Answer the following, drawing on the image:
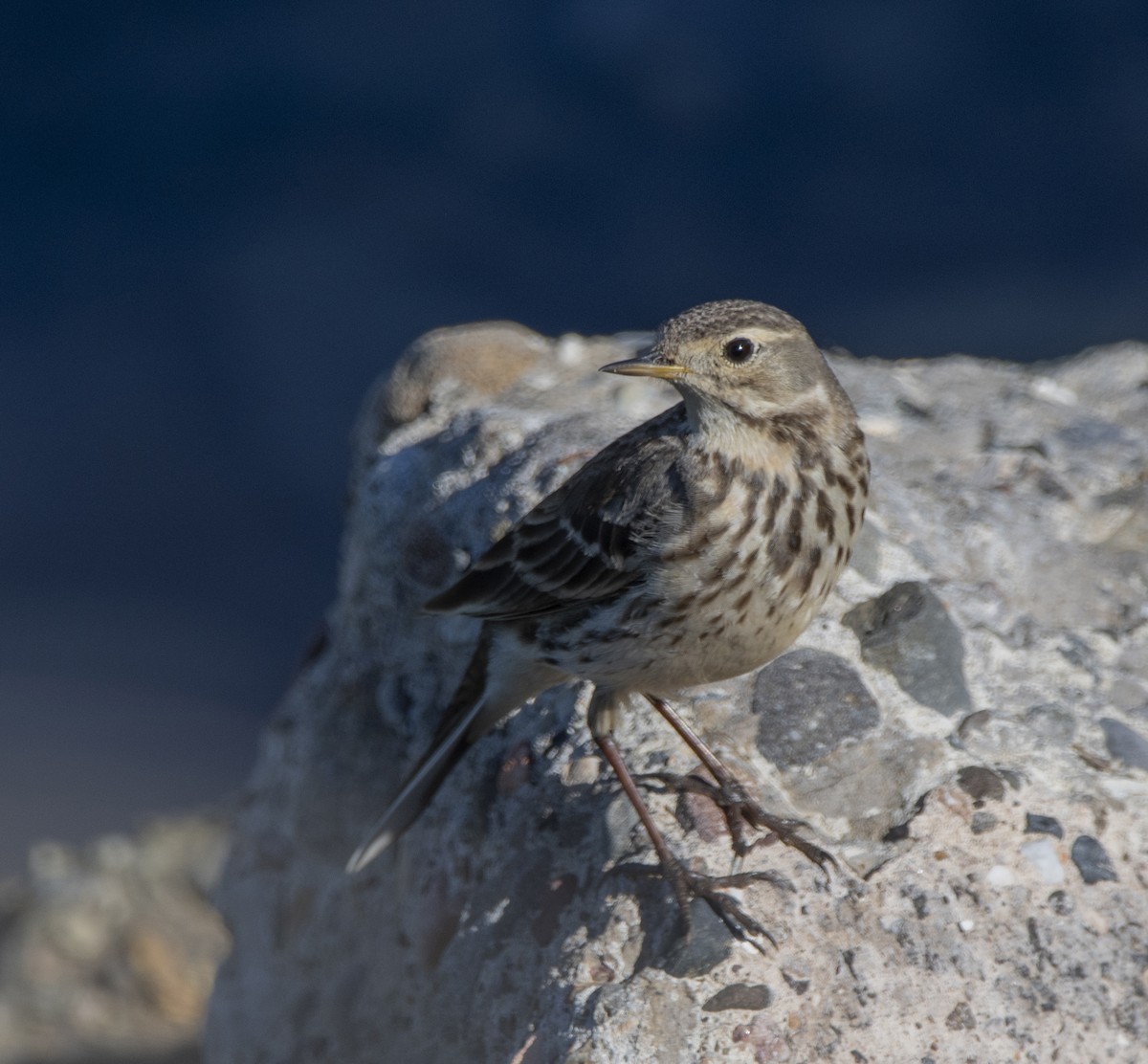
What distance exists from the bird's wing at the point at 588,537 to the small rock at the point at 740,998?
3.42ft

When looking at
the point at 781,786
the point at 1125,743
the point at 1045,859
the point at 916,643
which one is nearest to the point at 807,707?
the point at 781,786

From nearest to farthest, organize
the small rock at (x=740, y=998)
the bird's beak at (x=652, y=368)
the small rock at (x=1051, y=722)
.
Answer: the small rock at (x=740, y=998), the bird's beak at (x=652, y=368), the small rock at (x=1051, y=722)

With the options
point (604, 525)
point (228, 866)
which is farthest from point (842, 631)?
point (228, 866)

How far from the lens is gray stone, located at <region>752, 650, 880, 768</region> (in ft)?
11.7

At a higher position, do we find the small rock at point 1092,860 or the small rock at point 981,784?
the small rock at point 981,784

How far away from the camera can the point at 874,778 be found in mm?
3475

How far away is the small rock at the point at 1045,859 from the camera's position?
322cm

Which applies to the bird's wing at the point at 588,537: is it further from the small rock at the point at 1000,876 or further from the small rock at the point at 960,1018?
the small rock at the point at 960,1018

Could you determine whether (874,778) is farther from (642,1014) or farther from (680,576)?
(642,1014)

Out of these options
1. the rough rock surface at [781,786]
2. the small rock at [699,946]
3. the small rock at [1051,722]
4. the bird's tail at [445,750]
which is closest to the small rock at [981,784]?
the rough rock surface at [781,786]

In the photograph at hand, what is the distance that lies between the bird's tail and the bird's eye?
3.54 feet

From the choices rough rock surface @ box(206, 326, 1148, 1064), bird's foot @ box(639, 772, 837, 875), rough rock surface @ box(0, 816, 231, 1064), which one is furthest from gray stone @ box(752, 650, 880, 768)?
rough rock surface @ box(0, 816, 231, 1064)

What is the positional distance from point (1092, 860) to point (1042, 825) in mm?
134

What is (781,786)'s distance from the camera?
354 centimetres
